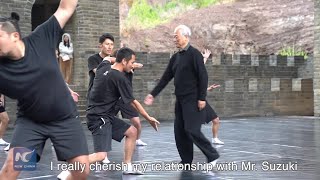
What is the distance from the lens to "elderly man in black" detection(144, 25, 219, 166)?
7.48 m

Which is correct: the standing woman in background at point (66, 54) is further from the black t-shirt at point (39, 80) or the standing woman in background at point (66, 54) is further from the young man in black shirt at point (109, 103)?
the black t-shirt at point (39, 80)

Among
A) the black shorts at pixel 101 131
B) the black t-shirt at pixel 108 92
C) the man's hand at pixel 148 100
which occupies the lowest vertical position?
the black shorts at pixel 101 131

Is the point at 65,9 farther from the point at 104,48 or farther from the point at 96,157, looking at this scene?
the point at 104,48

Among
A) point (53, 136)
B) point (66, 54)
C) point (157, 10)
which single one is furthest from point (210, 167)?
point (157, 10)

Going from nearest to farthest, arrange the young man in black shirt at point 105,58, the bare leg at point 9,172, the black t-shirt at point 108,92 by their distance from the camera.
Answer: the bare leg at point 9,172 < the black t-shirt at point 108,92 < the young man in black shirt at point 105,58

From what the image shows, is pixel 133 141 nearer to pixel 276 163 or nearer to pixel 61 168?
pixel 61 168

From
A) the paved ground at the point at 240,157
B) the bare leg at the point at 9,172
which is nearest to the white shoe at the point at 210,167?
the paved ground at the point at 240,157

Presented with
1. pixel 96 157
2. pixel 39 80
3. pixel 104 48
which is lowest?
pixel 96 157

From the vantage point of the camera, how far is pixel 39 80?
4176 mm

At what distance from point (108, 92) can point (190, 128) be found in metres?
1.28

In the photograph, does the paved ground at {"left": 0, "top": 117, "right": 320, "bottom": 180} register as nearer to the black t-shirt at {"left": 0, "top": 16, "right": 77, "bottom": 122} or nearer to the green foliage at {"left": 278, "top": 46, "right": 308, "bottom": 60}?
the black t-shirt at {"left": 0, "top": 16, "right": 77, "bottom": 122}

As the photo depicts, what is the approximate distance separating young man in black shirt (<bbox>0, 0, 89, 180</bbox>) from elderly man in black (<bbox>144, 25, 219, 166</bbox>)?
3.19m

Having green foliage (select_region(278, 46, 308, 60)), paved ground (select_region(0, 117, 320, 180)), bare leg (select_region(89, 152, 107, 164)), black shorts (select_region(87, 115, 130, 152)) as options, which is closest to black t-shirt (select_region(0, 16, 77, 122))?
bare leg (select_region(89, 152, 107, 164))

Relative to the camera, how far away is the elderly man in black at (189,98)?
748 cm
